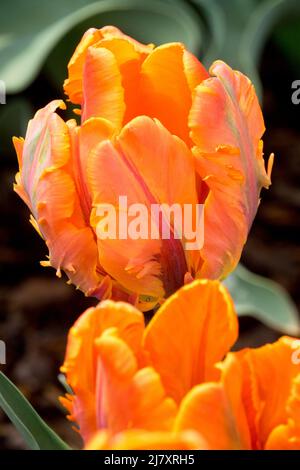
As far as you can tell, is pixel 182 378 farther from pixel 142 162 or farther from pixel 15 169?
pixel 15 169

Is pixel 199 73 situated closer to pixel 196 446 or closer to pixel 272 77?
pixel 196 446

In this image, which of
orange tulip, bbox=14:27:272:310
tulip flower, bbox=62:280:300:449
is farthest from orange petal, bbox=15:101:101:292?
tulip flower, bbox=62:280:300:449

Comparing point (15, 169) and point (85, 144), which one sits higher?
point (85, 144)

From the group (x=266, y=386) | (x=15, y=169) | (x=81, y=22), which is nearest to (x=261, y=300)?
(x=81, y=22)

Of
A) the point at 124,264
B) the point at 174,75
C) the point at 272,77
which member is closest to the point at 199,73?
the point at 174,75

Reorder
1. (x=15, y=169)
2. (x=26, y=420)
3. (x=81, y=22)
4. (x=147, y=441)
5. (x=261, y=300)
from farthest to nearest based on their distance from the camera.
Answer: (x=15, y=169)
(x=81, y=22)
(x=261, y=300)
(x=26, y=420)
(x=147, y=441)
